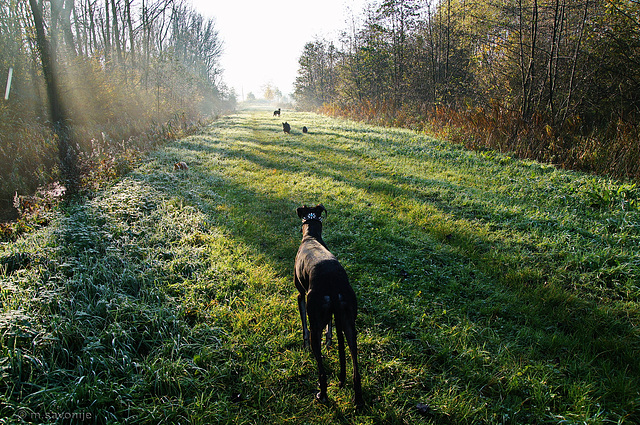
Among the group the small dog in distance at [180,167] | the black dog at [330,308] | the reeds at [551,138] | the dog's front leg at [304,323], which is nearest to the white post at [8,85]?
the small dog in distance at [180,167]

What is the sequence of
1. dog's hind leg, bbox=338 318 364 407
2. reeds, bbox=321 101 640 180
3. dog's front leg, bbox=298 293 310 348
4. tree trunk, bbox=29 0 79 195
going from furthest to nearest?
tree trunk, bbox=29 0 79 195 → reeds, bbox=321 101 640 180 → dog's front leg, bbox=298 293 310 348 → dog's hind leg, bbox=338 318 364 407

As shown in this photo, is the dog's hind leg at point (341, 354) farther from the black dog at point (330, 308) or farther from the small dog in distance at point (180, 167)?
the small dog in distance at point (180, 167)

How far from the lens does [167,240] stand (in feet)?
14.8

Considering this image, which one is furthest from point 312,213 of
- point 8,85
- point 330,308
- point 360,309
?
point 8,85

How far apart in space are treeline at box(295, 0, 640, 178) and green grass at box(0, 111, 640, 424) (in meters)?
2.50

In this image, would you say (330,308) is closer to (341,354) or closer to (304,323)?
(341,354)

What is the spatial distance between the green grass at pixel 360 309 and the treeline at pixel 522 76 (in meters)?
2.50

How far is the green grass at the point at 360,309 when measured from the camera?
2229 mm

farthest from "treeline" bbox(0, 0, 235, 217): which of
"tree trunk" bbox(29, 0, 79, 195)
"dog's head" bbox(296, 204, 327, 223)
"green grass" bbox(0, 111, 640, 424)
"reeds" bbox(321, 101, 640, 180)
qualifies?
"reeds" bbox(321, 101, 640, 180)

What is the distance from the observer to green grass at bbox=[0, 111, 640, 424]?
2229 millimetres

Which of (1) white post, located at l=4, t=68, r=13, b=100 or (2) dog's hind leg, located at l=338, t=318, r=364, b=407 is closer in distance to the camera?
(2) dog's hind leg, located at l=338, t=318, r=364, b=407

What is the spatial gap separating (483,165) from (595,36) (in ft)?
17.3

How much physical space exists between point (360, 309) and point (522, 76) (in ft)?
36.4

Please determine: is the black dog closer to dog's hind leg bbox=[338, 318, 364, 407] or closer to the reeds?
dog's hind leg bbox=[338, 318, 364, 407]
